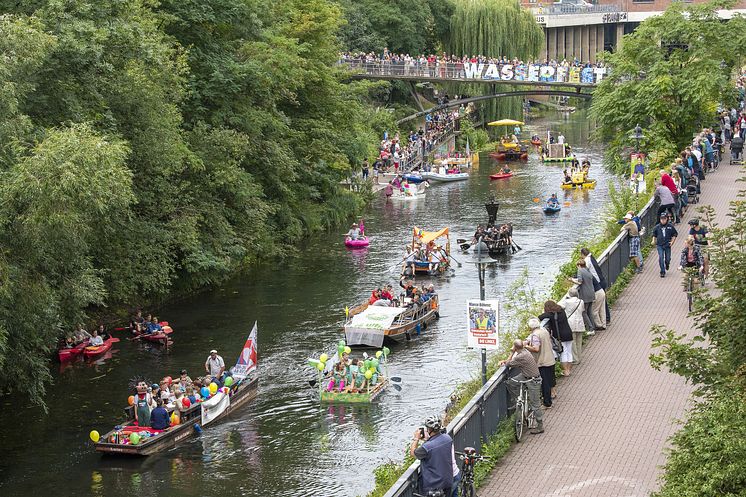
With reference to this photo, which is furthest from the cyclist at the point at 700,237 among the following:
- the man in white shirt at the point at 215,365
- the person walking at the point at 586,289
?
the man in white shirt at the point at 215,365

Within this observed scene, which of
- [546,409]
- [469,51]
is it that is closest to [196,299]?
[546,409]

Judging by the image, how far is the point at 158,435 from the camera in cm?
2967

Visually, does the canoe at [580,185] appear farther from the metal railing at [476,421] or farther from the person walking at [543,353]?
the metal railing at [476,421]

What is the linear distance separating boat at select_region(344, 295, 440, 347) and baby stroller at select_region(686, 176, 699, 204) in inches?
357

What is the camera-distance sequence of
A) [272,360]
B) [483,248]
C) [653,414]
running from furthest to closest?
[272,360]
[483,248]
[653,414]

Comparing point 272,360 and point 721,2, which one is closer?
point 272,360

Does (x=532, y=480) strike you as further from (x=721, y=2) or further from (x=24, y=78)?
(x=721, y=2)

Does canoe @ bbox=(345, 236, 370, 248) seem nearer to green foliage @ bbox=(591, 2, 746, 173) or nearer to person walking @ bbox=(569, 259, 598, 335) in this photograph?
green foliage @ bbox=(591, 2, 746, 173)

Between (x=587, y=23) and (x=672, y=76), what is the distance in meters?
99.0

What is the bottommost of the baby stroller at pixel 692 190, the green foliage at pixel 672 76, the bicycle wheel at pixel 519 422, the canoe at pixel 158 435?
the canoe at pixel 158 435

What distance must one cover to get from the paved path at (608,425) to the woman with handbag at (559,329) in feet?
1.93

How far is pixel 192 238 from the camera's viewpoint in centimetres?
4472

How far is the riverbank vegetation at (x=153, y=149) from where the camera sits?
29.4 m

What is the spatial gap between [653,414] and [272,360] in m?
17.8
